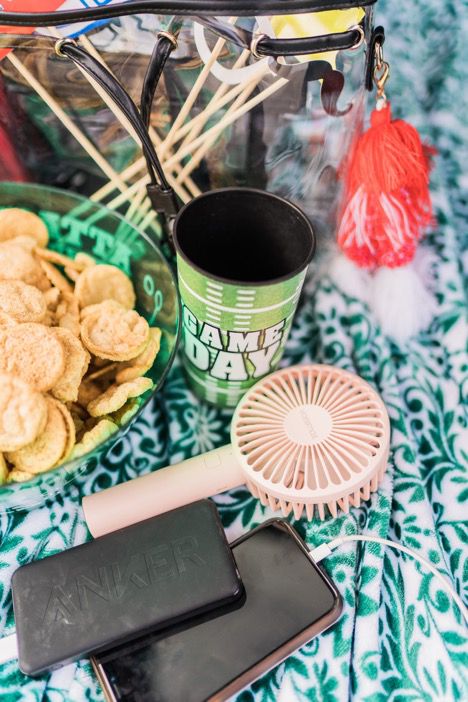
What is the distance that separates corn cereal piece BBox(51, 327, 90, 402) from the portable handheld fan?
99 millimetres

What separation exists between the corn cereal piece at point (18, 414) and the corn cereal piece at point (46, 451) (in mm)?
11

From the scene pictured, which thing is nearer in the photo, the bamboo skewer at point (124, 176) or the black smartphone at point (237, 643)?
the black smartphone at point (237, 643)

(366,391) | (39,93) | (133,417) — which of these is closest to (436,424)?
(366,391)

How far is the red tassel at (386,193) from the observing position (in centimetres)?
61

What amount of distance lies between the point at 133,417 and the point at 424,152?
415 mm

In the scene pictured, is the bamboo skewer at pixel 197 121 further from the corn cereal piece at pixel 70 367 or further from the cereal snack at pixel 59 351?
the corn cereal piece at pixel 70 367

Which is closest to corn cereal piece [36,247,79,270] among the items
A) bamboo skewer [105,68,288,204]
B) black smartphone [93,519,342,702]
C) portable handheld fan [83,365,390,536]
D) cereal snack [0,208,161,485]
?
cereal snack [0,208,161,485]

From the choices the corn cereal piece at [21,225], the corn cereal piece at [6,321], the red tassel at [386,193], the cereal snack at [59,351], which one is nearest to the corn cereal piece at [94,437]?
the cereal snack at [59,351]

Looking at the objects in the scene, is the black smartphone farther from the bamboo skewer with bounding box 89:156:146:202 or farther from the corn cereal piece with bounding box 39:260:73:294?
the bamboo skewer with bounding box 89:156:146:202

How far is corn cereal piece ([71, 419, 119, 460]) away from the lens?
0.49m

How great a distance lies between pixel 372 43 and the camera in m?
0.54

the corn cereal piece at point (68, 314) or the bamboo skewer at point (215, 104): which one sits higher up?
the bamboo skewer at point (215, 104)

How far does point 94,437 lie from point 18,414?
6 cm

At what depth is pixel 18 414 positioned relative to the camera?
475 millimetres
